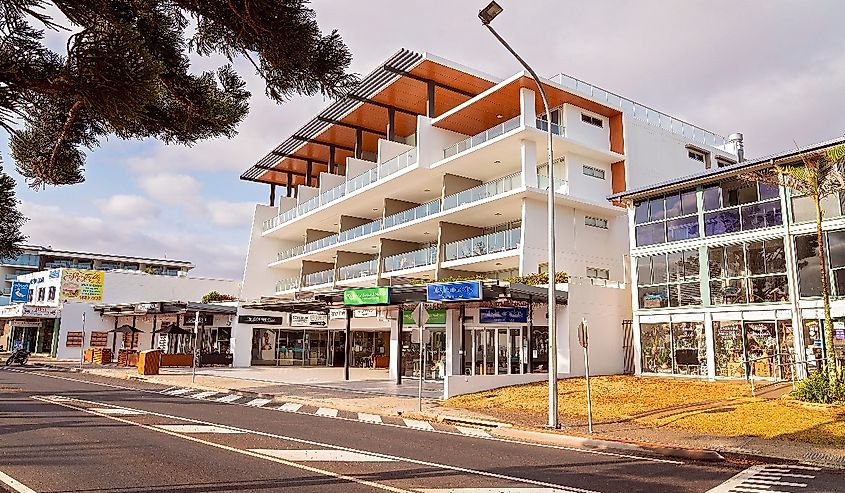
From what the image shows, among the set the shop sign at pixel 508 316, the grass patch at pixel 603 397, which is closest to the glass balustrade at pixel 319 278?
the shop sign at pixel 508 316

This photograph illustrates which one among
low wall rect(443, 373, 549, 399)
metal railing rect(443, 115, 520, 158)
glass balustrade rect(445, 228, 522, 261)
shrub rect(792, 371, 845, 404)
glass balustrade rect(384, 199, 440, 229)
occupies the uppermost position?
metal railing rect(443, 115, 520, 158)

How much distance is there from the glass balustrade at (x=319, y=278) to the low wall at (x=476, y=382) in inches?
984

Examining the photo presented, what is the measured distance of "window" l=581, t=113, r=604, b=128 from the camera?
33594 millimetres

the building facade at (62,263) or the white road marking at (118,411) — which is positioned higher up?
the building facade at (62,263)

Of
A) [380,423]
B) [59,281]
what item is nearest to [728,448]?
[380,423]

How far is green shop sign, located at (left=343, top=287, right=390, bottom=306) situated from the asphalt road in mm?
10412

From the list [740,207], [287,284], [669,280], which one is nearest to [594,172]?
[669,280]

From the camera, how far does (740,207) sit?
23.3 meters

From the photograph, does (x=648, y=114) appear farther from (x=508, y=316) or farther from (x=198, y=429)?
(x=198, y=429)

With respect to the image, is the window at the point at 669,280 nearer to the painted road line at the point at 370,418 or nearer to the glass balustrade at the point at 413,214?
the glass balustrade at the point at 413,214

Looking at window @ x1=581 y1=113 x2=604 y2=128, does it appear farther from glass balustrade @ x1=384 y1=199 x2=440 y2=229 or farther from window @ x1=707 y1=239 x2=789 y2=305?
window @ x1=707 y1=239 x2=789 y2=305

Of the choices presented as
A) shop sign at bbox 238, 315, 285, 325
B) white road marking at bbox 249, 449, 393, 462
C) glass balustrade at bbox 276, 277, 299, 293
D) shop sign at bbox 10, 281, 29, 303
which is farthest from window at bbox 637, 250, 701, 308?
shop sign at bbox 10, 281, 29, 303

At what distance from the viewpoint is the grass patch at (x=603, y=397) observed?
55.1 feet

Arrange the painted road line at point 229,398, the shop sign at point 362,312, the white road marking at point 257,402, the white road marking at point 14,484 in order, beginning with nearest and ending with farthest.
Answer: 1. the white road marking at point 14,484
2. the white road marking at point 257,402
3. the painted road line at point 229,398
4. the shop sign at point 362,312
